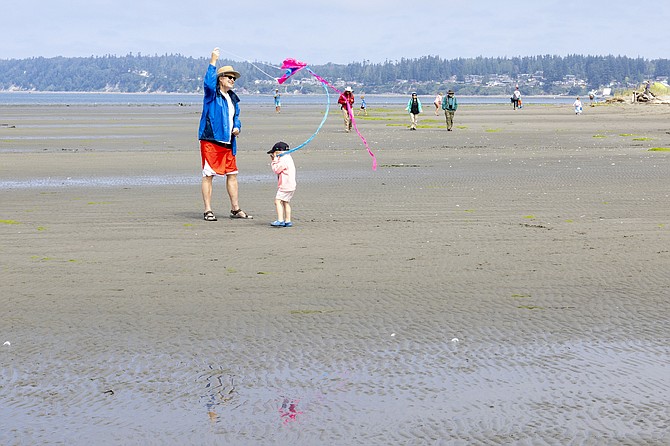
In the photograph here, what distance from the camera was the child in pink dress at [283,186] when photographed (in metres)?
11.7

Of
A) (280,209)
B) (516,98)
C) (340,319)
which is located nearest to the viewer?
(340,319)

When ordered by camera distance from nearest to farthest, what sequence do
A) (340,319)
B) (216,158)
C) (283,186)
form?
(340,319) → (283,186) → (216,158)

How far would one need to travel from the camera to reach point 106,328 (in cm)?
695

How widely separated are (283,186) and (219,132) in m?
1.26

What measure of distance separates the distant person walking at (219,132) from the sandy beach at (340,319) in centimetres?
52

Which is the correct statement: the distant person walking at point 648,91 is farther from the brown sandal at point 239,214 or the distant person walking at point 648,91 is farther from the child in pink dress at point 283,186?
the child in pink dress at point 283,186

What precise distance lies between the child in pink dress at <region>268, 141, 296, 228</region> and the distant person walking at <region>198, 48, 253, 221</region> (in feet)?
2.06

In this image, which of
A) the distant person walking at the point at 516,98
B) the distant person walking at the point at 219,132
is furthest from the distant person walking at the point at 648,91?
the distant person walking at the point at 219,132

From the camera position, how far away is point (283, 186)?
11.8 metres

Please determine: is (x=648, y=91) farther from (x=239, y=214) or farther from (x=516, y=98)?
(x=239, y=214)

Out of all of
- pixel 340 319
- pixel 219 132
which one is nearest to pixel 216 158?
pixel 219 132

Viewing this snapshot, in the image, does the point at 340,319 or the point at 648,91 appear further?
the point at 648,91

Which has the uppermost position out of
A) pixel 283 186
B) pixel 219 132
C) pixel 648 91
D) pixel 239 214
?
pixel 219 132

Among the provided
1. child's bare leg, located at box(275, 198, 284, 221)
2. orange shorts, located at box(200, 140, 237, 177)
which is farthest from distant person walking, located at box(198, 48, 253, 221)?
child's bare leg, located at box(275, 198, 284, 221)
